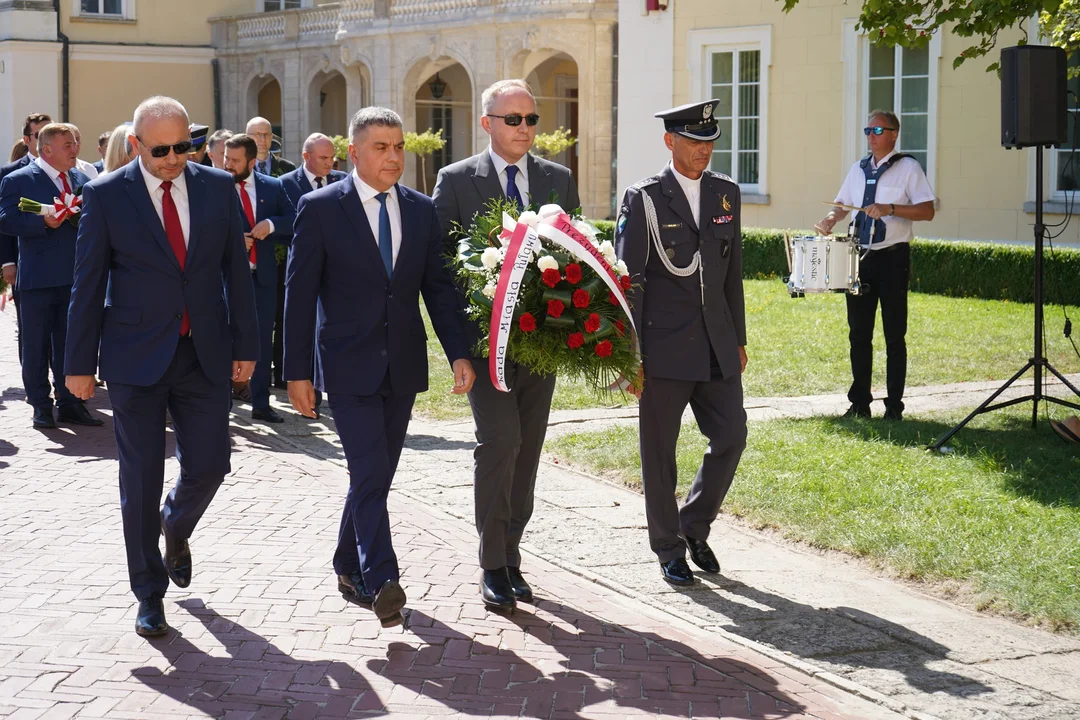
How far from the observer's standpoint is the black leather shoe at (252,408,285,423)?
34.6ft

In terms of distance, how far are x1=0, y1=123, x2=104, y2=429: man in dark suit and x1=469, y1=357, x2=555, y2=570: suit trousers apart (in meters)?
5.03

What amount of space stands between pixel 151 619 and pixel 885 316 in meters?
6.24

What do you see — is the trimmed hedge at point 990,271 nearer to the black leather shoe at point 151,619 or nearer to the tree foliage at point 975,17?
the tree foliage at point 975,17

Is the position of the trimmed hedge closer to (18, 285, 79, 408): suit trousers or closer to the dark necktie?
(18, 285, 79, 408): suit trousers

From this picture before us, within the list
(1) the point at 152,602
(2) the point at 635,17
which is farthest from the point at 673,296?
(2) the point at 635,17

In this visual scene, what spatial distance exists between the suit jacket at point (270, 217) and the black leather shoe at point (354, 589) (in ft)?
16.9

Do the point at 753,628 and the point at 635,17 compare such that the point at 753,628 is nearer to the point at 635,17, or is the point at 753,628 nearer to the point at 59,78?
the point at 635,17

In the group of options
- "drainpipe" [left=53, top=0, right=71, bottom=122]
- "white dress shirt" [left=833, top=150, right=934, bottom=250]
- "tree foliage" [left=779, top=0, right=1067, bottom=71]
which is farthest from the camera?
"drainpipe" [left=53, top=0, right=71, bottom=122]

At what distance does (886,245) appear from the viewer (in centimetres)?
987

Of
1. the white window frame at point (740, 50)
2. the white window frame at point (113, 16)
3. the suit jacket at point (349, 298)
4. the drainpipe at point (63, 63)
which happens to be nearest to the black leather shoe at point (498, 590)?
the suit jacket at point (349, 298)

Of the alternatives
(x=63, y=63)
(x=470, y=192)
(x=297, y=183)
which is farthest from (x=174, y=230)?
(x=63, y=63)

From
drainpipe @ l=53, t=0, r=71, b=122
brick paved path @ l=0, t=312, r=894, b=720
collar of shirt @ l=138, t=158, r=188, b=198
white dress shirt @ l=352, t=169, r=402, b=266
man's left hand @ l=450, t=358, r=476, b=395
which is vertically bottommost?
brick paved path @ l=0, t=312, r=894, b=720

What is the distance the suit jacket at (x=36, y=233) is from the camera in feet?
32.7


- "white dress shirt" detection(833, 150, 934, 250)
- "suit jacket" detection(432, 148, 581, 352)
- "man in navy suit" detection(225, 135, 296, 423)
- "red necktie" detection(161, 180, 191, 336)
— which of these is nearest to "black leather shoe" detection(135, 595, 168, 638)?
"red necktie" detection(161, 180, 191, 336)
